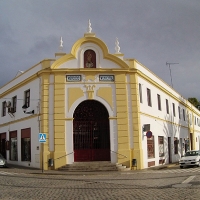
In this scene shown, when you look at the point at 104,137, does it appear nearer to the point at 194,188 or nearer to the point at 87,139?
the point at 87,139

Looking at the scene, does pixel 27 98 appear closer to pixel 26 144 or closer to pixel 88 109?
pixel 26 144

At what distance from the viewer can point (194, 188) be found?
1081cm

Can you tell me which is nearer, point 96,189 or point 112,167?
point 96,189

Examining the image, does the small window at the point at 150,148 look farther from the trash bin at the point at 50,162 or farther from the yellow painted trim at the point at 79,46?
the trash bin at the point at 50,162

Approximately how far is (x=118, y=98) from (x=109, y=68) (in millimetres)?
2282

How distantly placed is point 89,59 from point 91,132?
5.36 meters

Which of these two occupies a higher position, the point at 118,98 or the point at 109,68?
the point at 109,68

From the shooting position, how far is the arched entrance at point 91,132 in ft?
67.1

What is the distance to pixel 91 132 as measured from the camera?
68.5ft

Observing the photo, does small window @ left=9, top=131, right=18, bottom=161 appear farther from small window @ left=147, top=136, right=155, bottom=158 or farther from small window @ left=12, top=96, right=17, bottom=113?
small window @ left=147, top=136, right=155, bottom=158

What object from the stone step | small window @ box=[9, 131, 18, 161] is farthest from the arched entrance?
small window @ box=[9, 131, 18, 161]

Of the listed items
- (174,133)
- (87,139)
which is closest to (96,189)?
(87,139)

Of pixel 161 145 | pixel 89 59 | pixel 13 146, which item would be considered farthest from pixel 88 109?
pixel 13 146

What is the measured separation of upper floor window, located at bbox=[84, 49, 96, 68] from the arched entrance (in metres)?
2.65
